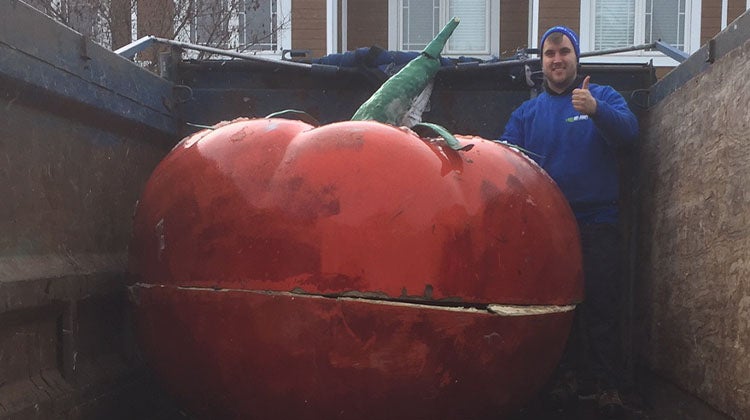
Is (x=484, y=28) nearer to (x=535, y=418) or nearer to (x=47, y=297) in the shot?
(x=535, y=418)

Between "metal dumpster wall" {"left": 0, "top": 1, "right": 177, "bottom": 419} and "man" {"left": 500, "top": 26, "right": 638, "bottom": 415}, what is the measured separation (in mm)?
1430

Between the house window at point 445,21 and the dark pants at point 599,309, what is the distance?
9.07 metres

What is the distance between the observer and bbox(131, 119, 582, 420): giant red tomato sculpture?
1.94 meters

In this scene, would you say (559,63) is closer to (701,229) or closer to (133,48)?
(701,229)

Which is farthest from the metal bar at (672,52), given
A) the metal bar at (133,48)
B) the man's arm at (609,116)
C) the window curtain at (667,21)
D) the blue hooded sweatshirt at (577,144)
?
the window curtain at (667,21)

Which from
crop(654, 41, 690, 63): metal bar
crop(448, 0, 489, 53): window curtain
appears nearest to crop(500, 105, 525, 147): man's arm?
A: crop(654, 41, 690, 63): metal bar

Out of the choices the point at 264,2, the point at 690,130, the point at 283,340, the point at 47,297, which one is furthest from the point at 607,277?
the point at 264,2

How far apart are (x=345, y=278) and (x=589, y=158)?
158cm

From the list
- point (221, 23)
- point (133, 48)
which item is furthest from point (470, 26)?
point (133, 48)

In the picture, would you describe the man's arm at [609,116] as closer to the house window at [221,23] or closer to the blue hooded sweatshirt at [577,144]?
the blue hooded sweatshirt at [577,144]

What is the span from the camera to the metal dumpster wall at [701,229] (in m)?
2.05

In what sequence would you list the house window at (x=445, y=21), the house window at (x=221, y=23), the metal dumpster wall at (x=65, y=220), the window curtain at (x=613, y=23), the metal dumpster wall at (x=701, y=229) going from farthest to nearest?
1. the house window at (x=445, y=21)
2. the window curtain at (x=613, y=23)
3. the house window at (x=221, y=23)
4. the metal dumpster wall at (x=701, y=229)
5. the metal dumpster wall at (x=65, y=220)

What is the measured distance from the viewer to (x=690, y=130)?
8.27 ft

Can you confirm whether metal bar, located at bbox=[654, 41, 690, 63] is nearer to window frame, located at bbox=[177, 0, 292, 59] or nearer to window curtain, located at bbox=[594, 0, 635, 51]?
window frame, located at bbox=[177, 0, 292, 59]
